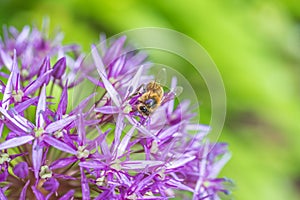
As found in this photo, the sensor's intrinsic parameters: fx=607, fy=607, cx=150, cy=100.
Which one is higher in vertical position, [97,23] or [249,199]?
[97,23]

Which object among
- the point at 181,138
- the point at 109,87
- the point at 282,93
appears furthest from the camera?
the point at 282,93

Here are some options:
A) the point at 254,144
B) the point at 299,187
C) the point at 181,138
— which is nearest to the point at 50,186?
the point at 181,138

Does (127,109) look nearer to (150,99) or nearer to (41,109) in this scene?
(150,99)

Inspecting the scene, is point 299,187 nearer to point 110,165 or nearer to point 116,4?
point 116,4

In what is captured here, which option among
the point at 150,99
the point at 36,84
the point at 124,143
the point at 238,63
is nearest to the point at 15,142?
the point at 36,84

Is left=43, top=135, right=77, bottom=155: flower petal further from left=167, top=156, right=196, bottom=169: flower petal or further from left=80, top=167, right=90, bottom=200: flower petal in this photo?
left=167, top=156, right=196, bottom=169: flower petal

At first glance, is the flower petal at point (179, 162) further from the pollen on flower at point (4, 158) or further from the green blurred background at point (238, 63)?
the green blurred background at point (238, 63)

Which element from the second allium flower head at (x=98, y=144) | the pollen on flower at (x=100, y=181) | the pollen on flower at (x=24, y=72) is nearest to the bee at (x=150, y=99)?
the second allium flower head at (x=98, y=144)
